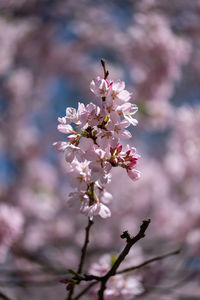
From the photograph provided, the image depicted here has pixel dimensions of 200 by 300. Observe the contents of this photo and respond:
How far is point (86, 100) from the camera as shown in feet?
23.0

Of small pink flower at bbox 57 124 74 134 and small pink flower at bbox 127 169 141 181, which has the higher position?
small pink flower at bbox 57 124 74 134

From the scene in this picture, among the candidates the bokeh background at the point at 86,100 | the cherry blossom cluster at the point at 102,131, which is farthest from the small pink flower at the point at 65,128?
the bokeh background at the point at 86,100

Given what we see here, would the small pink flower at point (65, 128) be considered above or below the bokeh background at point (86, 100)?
below

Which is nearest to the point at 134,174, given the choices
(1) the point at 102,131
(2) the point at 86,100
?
(1) the point at 102,131

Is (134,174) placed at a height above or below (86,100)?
below

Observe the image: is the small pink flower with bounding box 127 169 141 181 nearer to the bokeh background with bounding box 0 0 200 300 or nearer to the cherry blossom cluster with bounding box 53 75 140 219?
the cherry blossom cluster with bounding box 53 75 140 219

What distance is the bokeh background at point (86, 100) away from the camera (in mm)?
3271

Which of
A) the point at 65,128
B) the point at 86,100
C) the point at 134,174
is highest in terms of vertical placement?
the point at 86,100

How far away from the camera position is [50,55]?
19.9ft

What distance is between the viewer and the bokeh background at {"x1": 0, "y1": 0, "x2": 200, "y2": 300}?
327 cm

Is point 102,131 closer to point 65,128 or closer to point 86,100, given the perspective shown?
point 65,128

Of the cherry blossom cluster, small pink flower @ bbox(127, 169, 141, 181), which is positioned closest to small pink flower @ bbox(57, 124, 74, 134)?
the cherry blossom cluster

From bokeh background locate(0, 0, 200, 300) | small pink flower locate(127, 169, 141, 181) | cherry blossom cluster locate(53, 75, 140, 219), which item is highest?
bokeh background locate(0, 0, 200, 300)

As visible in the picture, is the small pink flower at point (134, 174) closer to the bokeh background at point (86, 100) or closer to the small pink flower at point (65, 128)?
the small pink flower at point (65, 128)
